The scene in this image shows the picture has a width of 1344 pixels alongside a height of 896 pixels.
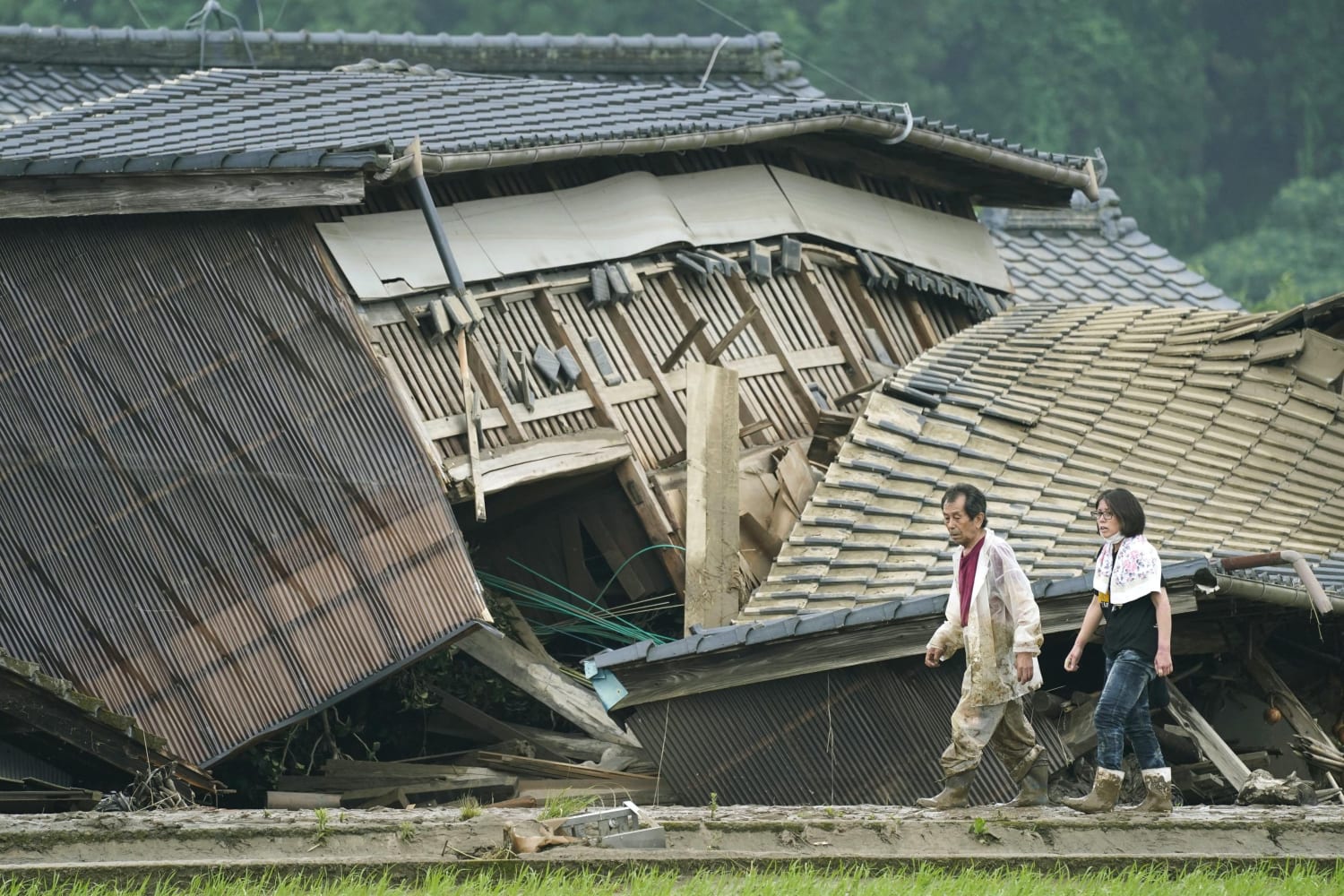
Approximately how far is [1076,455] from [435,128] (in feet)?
16.4

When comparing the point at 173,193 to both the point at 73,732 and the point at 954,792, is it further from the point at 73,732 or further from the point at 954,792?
the point at 954,792

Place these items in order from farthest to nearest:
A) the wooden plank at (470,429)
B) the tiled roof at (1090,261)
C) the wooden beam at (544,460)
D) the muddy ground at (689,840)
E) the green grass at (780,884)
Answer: the tiled roof at (1090,261) → the wooden beam at (544,460) → the wooden plank at (470,429) → the muddy ground at (689,840) → the green grass at (780,884)

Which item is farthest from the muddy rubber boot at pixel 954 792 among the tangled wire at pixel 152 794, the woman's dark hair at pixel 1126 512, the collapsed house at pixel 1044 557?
the tangled wire at pixel 152 794

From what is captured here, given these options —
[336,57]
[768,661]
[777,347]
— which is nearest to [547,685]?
[768,661]

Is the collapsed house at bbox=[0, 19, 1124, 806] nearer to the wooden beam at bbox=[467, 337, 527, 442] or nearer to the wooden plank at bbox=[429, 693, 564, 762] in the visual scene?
the wooden beam at bbox=[467, 337, 527, 442]

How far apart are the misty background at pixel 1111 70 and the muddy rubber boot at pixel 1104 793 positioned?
43.1 metres

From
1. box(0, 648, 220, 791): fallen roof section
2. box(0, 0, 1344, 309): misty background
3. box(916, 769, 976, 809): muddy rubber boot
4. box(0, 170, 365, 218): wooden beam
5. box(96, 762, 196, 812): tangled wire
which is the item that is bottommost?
box(916, 769, 976, 809): muddy rubber boot

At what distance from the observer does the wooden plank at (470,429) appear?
11312mm

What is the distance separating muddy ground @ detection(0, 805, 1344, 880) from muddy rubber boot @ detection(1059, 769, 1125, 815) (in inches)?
3.2

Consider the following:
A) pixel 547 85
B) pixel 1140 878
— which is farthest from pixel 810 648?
pixel 547 85

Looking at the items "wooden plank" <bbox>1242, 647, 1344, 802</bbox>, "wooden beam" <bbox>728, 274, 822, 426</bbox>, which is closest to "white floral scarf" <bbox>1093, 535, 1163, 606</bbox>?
"wooden plank" <bbox>1242, 647, 1344, 802</bbox>

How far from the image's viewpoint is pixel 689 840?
26.4 feet

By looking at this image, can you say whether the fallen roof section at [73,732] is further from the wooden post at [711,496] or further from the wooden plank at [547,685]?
the wooden post at [711,496]

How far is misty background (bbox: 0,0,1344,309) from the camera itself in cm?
5162
